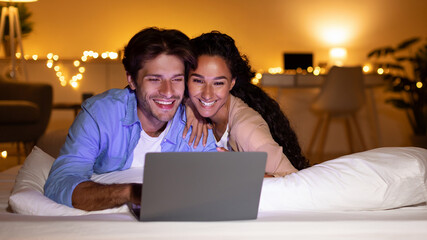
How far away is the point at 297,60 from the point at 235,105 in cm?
482

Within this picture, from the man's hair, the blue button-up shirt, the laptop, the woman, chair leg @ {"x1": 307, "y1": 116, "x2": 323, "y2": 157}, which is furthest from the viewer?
chair leg @ {"x1": 307, "y1": 116, "x2": 323, "y2": 157}

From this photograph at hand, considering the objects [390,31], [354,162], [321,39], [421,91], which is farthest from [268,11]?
[354,162]

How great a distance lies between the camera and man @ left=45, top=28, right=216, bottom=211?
170 cm

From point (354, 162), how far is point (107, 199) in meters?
0.67

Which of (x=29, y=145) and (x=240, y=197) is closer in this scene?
(x=240, y=197)

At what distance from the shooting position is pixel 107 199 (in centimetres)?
148

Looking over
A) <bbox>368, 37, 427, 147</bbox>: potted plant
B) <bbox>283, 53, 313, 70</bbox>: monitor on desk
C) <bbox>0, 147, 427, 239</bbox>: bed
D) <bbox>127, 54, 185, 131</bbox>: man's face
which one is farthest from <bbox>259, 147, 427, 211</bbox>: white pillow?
<bbox>283, 53, 313, 70</bbox>: monitor on desk

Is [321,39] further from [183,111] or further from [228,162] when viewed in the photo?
[228,162]

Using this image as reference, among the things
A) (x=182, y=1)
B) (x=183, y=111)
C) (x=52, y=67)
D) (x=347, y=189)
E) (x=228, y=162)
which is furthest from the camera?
(x=182, y=1)

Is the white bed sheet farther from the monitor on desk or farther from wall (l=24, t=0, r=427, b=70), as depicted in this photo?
wall (l=24, t=0, r=427, b=70)

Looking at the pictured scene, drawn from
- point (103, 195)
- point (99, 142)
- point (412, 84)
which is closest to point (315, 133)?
point (412, 84)

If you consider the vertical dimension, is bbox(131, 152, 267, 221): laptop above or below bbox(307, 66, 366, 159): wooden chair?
above

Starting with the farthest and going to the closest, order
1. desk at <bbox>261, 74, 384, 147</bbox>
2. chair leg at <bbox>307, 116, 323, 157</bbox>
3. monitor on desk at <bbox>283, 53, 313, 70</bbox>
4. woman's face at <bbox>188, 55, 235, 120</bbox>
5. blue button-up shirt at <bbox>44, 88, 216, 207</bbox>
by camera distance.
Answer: monitor on desk at <bbox>283, 53, 313, 70</bbox>, chair leg at <bbox>307, 116, 323, 157</bbox>, desk at <bbox>261, 74, 384, 147</bbox>, woman's face at <bbox>188, 55, 235, 120</bbox>, blue button-up shirt at <bbox>44, 88, 216, 207</bbox>

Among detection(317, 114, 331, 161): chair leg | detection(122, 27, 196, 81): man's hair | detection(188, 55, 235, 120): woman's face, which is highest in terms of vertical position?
detection(122, 27, 196, 81): man's hair
